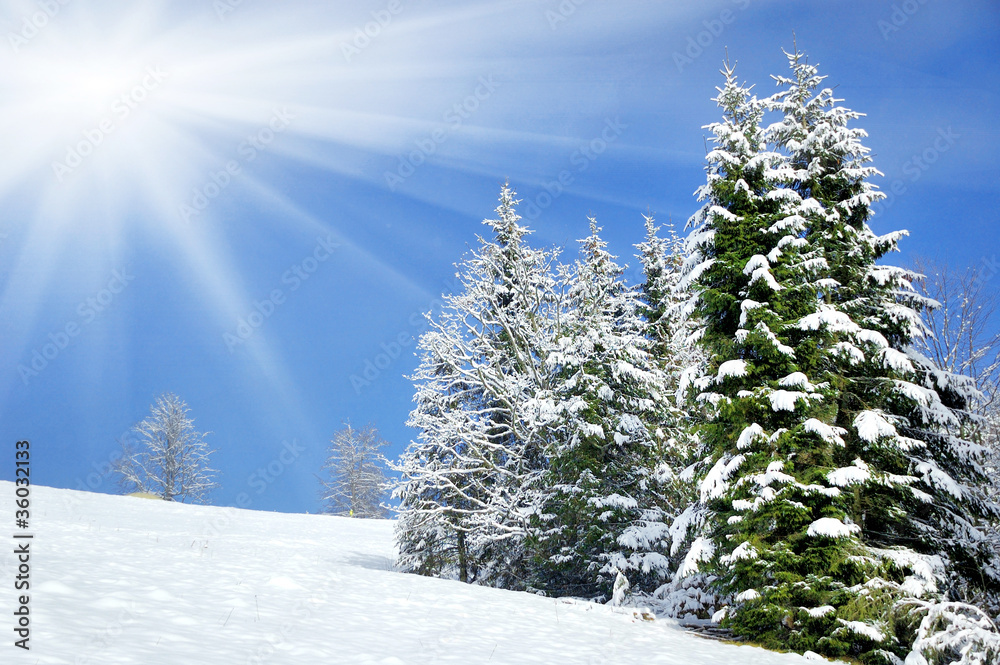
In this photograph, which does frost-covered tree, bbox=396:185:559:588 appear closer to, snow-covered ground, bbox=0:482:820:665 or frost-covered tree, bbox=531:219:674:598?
frost-covered tree, bbox=531:219:674:598

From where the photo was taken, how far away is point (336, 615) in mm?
8961

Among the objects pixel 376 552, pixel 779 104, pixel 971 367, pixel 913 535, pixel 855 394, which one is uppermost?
pixel 779 104

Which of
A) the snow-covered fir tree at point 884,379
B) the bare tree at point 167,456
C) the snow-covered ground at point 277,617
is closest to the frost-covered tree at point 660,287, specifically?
the snow-covered fir tree at point 884,379

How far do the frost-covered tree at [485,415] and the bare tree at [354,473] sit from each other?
20570 millimetres

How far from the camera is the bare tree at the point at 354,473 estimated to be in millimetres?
43125

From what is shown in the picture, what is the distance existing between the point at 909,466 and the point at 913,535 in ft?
4.56

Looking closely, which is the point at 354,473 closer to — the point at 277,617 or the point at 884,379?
the point at 277,617

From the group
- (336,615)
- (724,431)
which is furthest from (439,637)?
(724,431)

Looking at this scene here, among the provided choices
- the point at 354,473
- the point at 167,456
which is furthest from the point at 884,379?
the point at 167,456

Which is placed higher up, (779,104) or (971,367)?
(779,104)

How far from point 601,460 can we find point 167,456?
3502 cm

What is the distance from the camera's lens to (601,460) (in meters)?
16.3

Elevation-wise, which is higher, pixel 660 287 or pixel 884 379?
pixel 660 287

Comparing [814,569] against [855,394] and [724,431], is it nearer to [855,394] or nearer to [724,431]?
[724,431]
